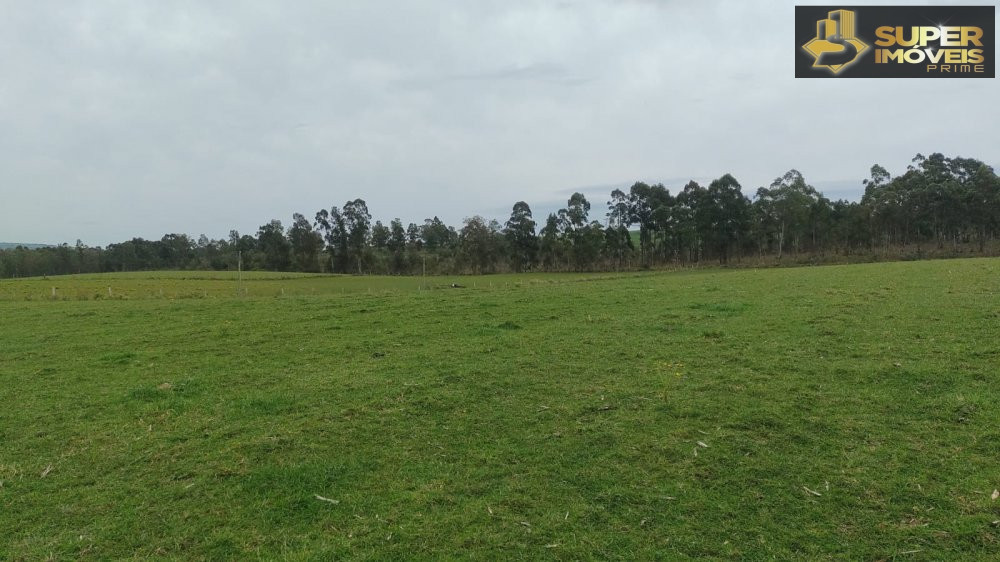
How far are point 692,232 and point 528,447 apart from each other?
85.9m

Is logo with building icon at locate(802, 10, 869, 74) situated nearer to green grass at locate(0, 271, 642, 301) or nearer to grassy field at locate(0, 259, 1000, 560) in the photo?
grassy field at locate(0, 259, 1000, 560)

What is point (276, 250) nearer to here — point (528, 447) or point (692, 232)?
point (692, 232)

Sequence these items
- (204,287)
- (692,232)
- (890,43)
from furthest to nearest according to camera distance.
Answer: (692,232) < (204,287) < (890,43)

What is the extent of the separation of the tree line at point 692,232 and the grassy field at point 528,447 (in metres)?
63.7

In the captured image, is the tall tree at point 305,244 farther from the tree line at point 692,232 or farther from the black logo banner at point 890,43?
the black logo banner at point 890,43

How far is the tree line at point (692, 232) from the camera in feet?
246

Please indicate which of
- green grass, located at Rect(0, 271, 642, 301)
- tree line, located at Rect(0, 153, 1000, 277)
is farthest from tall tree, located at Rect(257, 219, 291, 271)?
green grass, located at Rect(0, 271, 642, 301)

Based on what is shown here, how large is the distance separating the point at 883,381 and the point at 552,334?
6.36 m

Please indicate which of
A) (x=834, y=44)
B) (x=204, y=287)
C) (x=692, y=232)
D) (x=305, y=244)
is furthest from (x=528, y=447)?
(x=305, y=244)

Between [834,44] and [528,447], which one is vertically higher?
[834,44]

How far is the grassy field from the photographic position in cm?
414

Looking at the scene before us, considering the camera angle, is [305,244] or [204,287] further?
[305,244]

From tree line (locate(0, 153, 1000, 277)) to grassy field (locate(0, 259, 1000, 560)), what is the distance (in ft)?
209

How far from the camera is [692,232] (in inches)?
3324
